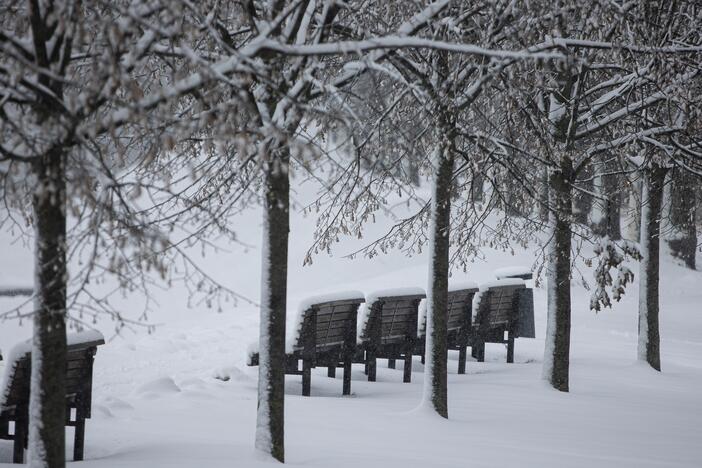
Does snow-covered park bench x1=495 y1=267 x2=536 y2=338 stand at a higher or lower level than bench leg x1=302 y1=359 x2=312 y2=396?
higher

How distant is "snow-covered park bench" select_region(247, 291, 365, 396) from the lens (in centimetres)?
916

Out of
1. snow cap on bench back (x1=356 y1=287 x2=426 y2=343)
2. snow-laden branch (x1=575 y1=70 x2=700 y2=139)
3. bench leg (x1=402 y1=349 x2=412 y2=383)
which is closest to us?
snow-laden branch (x1=575 y1=70 x2=700 y2=139)

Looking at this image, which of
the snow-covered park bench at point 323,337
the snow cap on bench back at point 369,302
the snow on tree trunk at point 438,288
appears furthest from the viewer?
the snow cap on bench back at point 369,302

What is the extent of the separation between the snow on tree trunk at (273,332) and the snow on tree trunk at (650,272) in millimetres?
7642

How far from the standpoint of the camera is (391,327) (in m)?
10.5

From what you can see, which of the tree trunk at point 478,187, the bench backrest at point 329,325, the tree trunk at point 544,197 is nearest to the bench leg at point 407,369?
the bench backrest at point 329,325

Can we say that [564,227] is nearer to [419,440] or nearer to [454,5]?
[454,5]

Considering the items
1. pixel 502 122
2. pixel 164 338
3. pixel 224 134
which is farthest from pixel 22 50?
pixel 164 338

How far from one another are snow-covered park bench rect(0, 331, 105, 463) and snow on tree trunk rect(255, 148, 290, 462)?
1.43m

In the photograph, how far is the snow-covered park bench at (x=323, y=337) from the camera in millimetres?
9156

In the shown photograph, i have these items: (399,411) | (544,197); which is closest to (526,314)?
(544,197)

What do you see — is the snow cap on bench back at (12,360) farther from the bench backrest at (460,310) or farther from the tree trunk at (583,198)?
the bench backrest at (460,310)

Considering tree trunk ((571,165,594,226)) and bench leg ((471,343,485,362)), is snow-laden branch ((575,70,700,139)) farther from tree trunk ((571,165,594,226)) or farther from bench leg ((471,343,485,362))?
bench leg ((471,343,485,362))

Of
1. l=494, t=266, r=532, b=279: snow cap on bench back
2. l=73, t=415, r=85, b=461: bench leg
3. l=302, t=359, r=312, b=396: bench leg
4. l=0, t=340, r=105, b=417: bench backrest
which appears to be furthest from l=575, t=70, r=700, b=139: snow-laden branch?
l=73, t=415, r=85, b=461: bench leg
